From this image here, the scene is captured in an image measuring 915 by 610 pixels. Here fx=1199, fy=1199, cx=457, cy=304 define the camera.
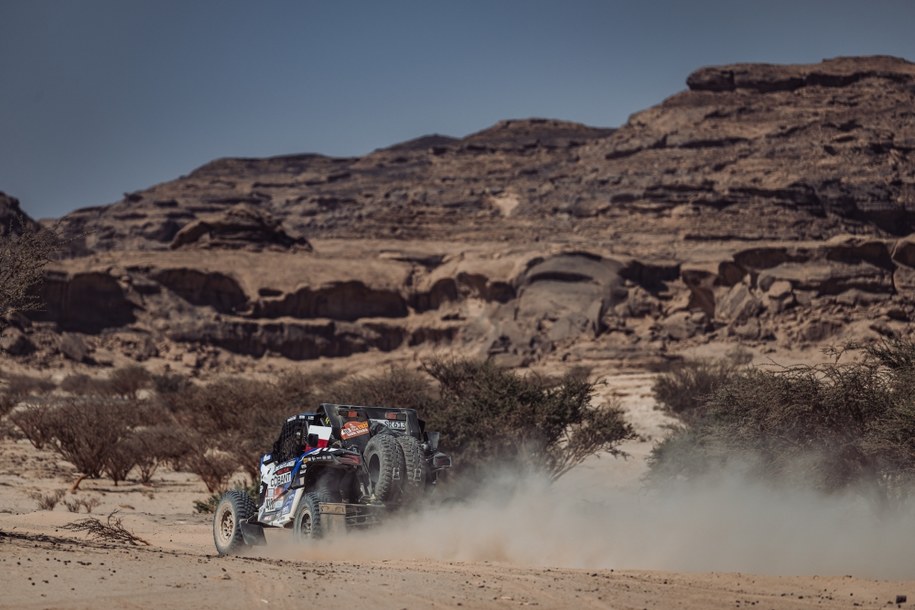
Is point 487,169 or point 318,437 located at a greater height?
point 487,169

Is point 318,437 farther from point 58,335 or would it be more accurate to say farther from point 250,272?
point 250,272

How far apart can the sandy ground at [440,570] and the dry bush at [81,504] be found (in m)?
0.82

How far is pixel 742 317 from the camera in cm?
6444

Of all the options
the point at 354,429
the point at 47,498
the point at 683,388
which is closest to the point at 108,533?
the point at 354,429

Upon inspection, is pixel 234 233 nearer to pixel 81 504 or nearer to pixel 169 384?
pixel 169 384

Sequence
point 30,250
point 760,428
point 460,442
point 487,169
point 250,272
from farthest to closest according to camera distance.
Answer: point 487,169
point 250,272
point 460,442
point 760,428
point 30,250

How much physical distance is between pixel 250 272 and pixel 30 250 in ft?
207

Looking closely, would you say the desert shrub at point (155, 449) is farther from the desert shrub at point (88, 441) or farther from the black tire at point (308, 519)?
the black tire at point (308, 519)

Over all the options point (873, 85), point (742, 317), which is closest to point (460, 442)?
point (742, 317)

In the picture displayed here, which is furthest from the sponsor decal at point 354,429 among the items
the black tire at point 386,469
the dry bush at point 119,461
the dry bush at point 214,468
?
the dry bush at point 119,461

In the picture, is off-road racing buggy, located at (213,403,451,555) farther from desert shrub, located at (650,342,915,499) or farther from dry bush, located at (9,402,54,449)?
dry bush, located at (9,402,54,449)

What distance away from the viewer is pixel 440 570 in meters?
12.6

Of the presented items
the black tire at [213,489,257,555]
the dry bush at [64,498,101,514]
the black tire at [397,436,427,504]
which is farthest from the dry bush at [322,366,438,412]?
the black tire at [397,436,427,504]

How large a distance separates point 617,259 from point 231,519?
5740cm
